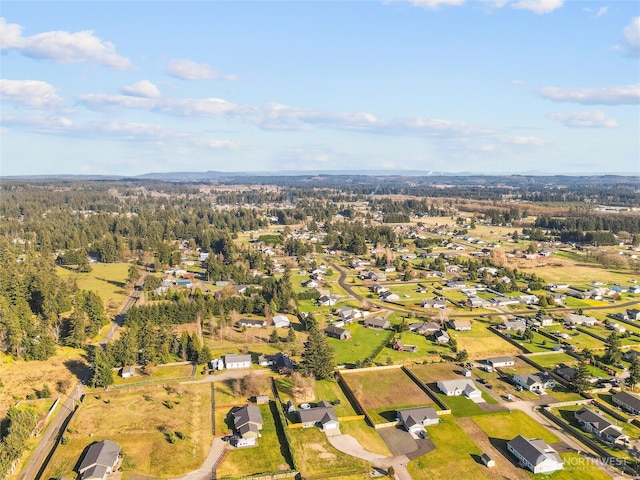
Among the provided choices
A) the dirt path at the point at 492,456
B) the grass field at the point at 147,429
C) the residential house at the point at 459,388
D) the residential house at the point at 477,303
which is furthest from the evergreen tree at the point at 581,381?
the grass field at the point at 147,429

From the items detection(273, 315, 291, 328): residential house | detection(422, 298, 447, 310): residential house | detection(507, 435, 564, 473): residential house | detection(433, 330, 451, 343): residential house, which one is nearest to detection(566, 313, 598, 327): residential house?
detection(422, 298, 447, 310): residential house

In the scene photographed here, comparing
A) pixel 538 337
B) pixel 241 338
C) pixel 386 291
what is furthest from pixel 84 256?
pixel 538 337

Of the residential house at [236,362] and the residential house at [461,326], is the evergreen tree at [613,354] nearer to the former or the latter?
the residential house at [461,326]

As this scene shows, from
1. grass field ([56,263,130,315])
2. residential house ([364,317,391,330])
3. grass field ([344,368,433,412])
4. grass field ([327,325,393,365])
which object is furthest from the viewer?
grass field ([56,263,130,315])

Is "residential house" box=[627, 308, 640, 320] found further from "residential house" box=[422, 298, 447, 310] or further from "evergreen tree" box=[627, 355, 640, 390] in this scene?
"residential house" box=[422, 298, 447, 310]

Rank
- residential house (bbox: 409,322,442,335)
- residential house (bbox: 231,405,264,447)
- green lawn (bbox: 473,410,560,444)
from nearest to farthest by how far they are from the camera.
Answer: residential house (bbox: 231,405,264,447) → green lawn (bbox: 473,410,560,444) → residential house (bbox: 409,322,442,335)

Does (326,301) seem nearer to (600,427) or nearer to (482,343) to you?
(482,343)
